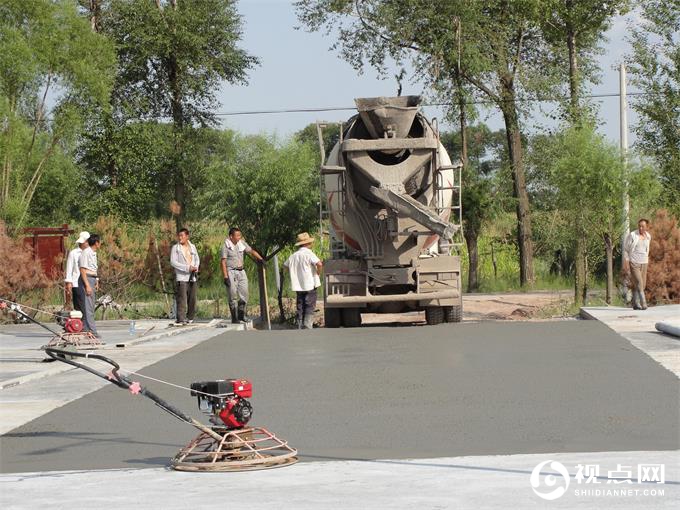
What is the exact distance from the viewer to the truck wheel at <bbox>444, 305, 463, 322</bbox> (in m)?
23.6

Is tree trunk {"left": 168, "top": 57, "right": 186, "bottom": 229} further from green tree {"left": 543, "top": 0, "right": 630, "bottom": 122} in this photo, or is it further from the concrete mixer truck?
the concrete mixer truck

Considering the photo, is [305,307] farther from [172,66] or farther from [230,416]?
[172,66]

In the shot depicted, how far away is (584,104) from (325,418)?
27305 millimetres

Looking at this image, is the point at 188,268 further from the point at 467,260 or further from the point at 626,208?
the point at 467,260

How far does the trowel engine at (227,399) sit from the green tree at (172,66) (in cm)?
3390

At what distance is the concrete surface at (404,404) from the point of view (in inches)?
374

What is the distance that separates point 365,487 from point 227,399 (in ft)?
5.41

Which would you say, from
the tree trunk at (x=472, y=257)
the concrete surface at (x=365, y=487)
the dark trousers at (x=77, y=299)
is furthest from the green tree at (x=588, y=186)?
the concrete surface at (x=365, y=487)

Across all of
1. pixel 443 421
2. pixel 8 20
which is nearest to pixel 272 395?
pixel 443 421

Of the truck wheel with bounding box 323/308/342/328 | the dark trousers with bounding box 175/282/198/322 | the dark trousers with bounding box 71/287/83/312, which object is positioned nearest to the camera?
the dark trousers with bounding box 71/287/83/312

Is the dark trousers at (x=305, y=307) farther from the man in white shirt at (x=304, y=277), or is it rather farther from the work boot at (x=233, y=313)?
the work boot at (x=233, y=313)

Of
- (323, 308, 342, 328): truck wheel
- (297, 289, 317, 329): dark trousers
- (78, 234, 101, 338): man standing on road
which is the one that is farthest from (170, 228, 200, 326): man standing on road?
(78, 234, 101, 338): man standing on road

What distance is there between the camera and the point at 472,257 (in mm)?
40719

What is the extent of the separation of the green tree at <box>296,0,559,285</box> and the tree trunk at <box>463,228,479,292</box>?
150 cm
